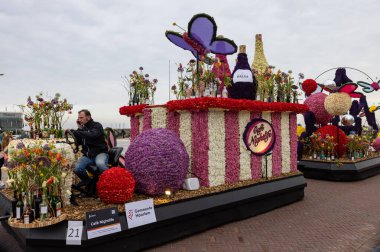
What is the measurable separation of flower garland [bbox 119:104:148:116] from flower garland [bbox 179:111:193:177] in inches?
57.5

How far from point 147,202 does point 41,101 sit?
4.03m

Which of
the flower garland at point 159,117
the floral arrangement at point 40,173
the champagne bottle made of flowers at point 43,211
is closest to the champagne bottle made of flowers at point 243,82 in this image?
the flower garland at point 159,117

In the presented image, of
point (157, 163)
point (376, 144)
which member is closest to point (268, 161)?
point (157, 163)

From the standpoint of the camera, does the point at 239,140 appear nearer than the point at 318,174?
Yes

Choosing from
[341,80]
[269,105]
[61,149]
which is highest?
[341,80]

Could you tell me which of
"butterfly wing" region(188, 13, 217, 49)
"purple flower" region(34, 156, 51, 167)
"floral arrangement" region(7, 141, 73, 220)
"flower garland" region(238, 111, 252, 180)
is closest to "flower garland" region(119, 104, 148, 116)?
"butterfly wing" region(188, 13, 217, 49)

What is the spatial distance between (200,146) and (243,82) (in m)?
2.36

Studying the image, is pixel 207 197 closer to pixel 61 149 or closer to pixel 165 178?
pixel 165 178

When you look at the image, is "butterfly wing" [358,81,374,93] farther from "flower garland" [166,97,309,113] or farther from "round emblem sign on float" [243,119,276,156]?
"round emblem sign on float" [243,119,276,156]

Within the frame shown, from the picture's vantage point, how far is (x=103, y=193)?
17.2 ft

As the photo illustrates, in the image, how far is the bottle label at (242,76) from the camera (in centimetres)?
789

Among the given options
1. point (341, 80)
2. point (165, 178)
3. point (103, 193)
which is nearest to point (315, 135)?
point (341, 80)

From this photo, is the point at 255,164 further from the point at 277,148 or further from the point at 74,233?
the point at 74,233

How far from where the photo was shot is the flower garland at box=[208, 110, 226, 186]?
657 cm
